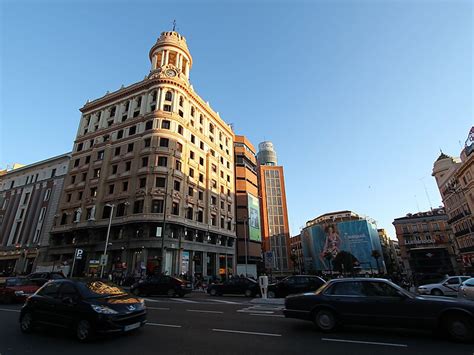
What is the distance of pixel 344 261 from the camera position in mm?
64250

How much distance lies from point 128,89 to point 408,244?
79.6m

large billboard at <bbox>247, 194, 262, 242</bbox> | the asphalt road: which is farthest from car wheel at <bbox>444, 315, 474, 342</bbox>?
large billboard at <bbox>247, 194, 262, 242</bbox>

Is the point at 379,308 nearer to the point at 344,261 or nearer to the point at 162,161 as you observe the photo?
the point at 162,161

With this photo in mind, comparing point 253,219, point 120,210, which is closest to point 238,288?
point 120,210

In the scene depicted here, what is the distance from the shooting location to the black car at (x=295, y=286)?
16.8 metres

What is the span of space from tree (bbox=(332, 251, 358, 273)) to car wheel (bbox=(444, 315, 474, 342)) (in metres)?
63.1

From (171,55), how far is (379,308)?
1973 inches

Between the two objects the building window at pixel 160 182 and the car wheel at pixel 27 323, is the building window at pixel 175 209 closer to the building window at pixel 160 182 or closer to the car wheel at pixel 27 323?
the building window at pixel 160 182

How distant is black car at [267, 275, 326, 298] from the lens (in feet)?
55.0

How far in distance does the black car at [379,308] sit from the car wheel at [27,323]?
757cm

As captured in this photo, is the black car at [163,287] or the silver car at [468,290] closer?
the silver car at [468,290]

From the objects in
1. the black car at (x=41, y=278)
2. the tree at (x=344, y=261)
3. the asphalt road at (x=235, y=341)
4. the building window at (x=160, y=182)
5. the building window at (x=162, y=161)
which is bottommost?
the asphalt road at (x=235, y=341)

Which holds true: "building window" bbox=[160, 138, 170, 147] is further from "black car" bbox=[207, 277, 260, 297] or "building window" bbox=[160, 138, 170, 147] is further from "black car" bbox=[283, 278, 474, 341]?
"black car" bbox=[283, 278, 474, 341]

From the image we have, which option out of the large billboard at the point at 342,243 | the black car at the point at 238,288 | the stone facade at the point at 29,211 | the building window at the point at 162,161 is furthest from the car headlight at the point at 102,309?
the large billboard at the point at 342,243
